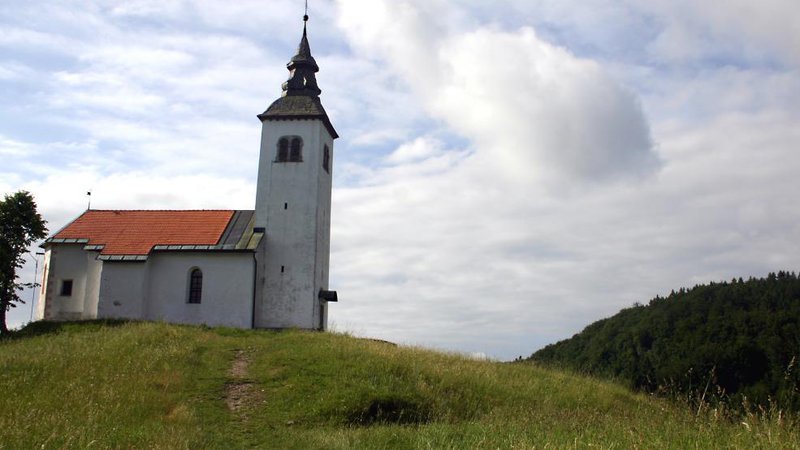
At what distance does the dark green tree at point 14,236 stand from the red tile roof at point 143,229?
129cm

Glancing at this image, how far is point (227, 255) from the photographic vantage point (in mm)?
33438

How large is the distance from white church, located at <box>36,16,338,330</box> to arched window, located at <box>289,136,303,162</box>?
0.05m

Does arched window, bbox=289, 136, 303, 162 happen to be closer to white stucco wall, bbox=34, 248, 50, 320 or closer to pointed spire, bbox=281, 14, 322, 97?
pointed spire, bbox=281, 14, 322, 97

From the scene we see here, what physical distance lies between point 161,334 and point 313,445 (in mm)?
14580

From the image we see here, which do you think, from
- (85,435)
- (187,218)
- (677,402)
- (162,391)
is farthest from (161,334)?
(677,402)

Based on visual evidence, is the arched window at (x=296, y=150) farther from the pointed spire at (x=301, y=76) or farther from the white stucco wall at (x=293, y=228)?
the pointed spire at (x=301, y=76)

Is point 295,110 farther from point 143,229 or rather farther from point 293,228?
point 143,229

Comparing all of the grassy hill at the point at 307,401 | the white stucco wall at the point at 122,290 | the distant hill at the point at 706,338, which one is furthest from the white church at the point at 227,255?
the distant hill at the point at 706,338

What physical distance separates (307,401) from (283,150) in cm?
2066

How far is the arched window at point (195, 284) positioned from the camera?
33594mm

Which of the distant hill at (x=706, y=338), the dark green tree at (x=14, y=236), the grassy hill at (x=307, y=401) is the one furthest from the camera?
the distant hill at (x=706, y=338)

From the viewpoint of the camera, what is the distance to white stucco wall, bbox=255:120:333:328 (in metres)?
33.4

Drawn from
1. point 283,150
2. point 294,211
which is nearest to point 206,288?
point 294,211

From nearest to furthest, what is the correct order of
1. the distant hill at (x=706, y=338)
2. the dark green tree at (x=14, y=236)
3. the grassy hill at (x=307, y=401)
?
the grassy hill at (x=307, y=401), the dark green tree at (x=14, y=236), the distant hill at (x=706, y=338)
